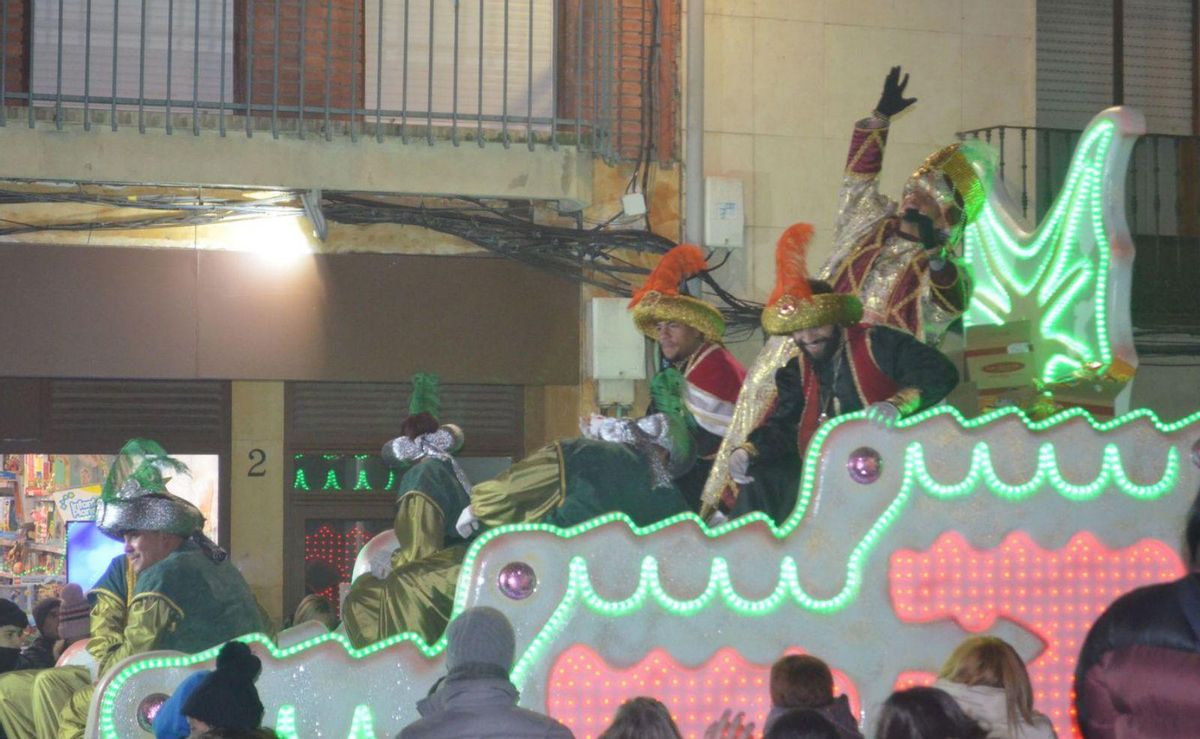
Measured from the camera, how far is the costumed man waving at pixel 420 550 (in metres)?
7.22

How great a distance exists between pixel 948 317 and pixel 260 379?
18.9 ft

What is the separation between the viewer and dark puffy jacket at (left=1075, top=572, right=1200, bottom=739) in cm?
335

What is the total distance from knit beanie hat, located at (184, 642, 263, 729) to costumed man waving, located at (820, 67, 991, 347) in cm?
347

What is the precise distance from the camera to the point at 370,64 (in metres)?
12.0

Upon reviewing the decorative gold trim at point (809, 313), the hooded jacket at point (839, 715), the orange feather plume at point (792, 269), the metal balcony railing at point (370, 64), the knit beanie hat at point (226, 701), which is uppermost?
the metal balcony railing at point (370, 64)

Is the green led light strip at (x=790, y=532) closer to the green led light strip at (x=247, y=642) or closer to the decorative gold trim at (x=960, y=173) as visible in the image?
the green led light strip at (x=247, y=642)

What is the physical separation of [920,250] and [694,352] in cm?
116

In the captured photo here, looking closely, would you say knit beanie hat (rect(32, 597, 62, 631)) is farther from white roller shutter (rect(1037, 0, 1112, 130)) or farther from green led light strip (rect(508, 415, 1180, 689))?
white roller shutter (rect(1037, 0, 1112, 130))

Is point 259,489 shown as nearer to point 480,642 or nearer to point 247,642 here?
point 247,642

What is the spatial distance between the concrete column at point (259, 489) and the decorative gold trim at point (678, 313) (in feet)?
16.9

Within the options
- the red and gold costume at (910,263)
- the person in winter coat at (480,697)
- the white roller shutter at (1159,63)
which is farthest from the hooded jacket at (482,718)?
the white roller shutter at (1159,63)

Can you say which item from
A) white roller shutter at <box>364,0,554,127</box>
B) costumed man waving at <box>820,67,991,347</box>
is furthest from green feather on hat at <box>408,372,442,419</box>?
white roller shutter at <box>364,0,554,127</box>

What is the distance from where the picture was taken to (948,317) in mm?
7375

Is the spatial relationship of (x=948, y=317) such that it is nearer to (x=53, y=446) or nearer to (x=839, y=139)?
(x=839, y=139)
